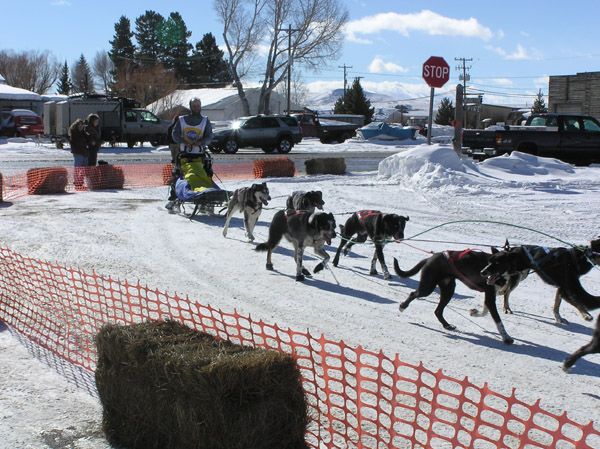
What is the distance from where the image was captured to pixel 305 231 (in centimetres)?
834

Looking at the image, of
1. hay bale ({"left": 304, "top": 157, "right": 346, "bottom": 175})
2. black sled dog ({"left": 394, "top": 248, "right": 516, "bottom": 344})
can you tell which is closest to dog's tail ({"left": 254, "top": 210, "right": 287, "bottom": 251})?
black sled dog ({"left": 394, "top": 248, "right": 516, "bottom": 344})

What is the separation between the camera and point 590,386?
5.12m

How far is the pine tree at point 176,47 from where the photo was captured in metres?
79.6

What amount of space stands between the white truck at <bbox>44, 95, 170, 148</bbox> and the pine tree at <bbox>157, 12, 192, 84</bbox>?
4572cm

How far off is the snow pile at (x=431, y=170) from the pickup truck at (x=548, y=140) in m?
4.51

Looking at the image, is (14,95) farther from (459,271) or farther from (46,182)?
(459,271)

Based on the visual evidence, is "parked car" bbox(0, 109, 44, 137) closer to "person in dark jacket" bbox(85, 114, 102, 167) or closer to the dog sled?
"person in dark jacket" bbox(85, 114, 102, 167)

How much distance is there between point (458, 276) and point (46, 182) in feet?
39.1

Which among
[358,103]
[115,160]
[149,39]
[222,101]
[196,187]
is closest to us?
[196,187]

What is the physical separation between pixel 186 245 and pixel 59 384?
5.00 m

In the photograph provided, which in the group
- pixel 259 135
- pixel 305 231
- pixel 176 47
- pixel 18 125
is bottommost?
pixel 305 231

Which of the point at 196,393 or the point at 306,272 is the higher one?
the point at 196,393

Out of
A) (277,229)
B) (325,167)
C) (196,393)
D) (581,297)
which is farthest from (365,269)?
(325,167)

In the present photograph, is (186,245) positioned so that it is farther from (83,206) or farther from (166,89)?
(166,89)
